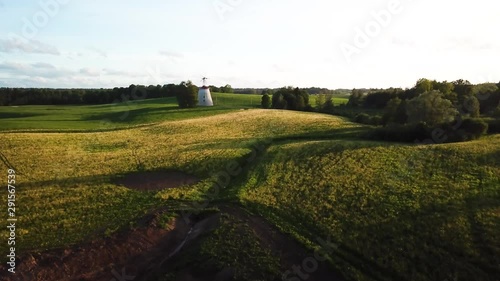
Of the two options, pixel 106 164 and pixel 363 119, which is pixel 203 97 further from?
pixel 106 164

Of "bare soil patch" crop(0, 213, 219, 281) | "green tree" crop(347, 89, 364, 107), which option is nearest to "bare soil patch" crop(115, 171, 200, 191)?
"bare soil patch" crop(0, 213, 219, 281)

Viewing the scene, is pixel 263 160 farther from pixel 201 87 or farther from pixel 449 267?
pixel 201 87

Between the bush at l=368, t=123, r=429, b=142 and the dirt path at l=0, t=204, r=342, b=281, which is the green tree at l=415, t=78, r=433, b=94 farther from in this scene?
the dirt path at l=0, t=204, r=342, b=281

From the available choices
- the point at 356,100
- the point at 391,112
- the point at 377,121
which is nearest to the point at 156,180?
the point at 377,121

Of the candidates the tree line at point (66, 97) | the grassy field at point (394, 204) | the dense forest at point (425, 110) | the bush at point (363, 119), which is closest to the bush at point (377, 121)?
the dense forest at point (425, 110)

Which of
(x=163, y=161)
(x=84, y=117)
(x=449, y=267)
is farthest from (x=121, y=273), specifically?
(x=84, y=117)

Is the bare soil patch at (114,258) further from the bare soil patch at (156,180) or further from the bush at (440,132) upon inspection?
the bush at (440,132)
